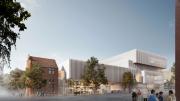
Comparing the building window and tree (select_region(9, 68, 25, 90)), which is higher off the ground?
the building window

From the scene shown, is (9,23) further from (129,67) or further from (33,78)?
(129,67)

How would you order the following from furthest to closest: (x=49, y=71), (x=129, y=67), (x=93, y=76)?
(x=129, y=67) → (x=49, y=71) → (x=93, y=76)

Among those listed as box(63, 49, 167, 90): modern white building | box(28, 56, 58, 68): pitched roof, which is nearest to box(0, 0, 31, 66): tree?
box(28, 56, 58, 68): pitched roof

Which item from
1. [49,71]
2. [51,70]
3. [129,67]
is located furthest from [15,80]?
[129,67]

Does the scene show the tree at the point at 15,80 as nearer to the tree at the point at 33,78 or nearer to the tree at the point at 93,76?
the tree at the point at 33,78

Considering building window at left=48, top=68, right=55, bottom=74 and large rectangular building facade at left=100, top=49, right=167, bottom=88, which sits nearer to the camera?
building window at left=48, top=68, right=55, bottom=74

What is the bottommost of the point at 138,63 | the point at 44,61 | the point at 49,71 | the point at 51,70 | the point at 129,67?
the point at 49,71

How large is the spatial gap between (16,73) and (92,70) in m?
25.8

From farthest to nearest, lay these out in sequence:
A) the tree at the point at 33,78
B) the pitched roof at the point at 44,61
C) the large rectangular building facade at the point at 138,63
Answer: the large rectangular building facade at the point at 138,63, the pitched roof at the point at 44,61, the tree at the point at 33,78

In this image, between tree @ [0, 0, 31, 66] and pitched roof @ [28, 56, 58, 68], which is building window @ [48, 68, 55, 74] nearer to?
pitched roof @ [28, 56, 58, 68]

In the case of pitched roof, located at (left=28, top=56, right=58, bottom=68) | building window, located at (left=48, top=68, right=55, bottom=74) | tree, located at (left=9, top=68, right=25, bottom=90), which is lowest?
tree, located at (left=9, top=68, right=25, bottom=90)

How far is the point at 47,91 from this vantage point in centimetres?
10281

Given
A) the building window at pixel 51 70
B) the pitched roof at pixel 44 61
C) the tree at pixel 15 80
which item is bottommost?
the tree at pixel 15 80

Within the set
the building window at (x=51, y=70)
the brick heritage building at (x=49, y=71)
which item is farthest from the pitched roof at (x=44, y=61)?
the building window at (x=51, y=70)
